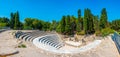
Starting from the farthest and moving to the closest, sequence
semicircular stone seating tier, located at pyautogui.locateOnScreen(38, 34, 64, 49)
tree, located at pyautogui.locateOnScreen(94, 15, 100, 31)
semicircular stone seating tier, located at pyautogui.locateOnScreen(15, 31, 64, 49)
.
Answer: tree, located at pyautogui.locateOnScreen(94, 15, 100, 31)
semicircular stone seating tier, located at pyautogui.locateOnScreen(38, 34, 64, 49)
semicircular stone seating tier, located at pyautogui.locateOnScreen(15, 31, 64, 49)

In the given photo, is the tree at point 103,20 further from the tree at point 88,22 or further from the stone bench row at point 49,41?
the stone bench row at point 49,41

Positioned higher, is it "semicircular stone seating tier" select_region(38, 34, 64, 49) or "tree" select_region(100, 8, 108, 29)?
"tree" select_region(100, 8, 108, 29)

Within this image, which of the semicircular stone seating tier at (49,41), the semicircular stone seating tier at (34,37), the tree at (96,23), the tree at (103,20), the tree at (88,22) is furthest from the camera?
the tree at (96,23)

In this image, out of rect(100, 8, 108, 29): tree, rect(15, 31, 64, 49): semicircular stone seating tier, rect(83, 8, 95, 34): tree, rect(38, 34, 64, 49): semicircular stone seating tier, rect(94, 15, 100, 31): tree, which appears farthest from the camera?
rect(94, 15, 100, 31): tree

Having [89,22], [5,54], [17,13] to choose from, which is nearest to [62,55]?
[5,54]

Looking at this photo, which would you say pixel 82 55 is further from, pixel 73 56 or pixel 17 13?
pixel 17 13

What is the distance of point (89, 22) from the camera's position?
146ft

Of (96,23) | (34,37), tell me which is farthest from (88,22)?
(34,37)

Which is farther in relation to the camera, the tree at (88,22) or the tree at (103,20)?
the tree at (88,22)

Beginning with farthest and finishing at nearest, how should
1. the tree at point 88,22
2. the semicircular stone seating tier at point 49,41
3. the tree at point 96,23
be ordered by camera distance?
1. the tree at point 96,23
2. the tree at point 88,22
3. the semicircular stone seating tier at point 49,41

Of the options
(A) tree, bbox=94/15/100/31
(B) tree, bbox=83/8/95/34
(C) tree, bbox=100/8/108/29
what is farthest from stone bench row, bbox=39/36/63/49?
(C) tree, bbox=100/8/108/29

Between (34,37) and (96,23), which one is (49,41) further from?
(96,23)

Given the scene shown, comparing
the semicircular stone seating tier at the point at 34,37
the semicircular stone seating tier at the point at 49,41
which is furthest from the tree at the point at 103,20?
the semicircular stone seating tier at the point at 34,37

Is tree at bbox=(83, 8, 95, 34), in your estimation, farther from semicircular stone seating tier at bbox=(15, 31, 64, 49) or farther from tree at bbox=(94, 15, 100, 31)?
semicircular stone seating tier at bbox=(15, 31, 64, 49)
